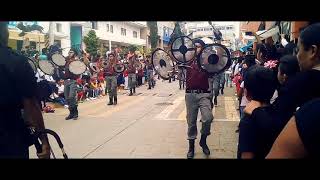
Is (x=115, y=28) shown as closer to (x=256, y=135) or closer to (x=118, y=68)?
(x=256, y=135)

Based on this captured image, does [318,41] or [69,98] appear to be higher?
[318,41]

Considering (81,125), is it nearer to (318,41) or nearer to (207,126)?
(207,126)

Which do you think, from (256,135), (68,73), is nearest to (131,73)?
(68,73)

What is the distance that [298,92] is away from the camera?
197cm

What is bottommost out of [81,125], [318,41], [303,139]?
[81,125]

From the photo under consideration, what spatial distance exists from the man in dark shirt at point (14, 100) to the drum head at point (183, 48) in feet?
4.23

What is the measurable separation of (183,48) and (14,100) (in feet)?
4.81

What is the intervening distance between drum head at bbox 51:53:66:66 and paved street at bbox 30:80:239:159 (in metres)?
1.18

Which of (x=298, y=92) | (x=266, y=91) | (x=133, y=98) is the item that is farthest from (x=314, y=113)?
(x=133, y=98)

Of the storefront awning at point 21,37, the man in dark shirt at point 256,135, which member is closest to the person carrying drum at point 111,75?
the storefront awning at point 21,37

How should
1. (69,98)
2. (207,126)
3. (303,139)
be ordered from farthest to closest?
(69,98), (207,126), (303,139)

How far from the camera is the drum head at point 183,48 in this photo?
3.20m

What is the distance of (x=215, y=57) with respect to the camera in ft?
9.28
